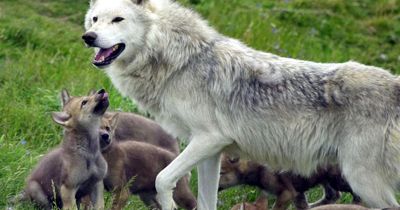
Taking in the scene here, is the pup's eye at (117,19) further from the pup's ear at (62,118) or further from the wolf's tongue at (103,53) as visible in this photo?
the pup's ear at (62,118)

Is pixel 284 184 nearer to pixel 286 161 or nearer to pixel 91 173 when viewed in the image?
pixel 286 161

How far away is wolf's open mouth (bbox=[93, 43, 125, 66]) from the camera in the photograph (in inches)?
362

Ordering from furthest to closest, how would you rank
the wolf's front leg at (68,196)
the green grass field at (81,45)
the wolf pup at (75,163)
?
the green grass field at (81,45) < the wolf pup at (75,163) < the wolf's front leg at (68,196)

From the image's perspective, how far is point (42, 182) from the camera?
9.17 m

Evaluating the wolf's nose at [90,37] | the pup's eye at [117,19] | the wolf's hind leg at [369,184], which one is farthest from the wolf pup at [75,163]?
the wolf's hind leg at [369,184]

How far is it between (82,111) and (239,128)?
4.25ft

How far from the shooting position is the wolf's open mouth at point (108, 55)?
362 inches

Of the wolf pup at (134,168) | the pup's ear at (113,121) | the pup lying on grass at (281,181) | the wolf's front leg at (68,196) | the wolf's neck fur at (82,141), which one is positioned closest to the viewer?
the wolf's front leg at (68,196)

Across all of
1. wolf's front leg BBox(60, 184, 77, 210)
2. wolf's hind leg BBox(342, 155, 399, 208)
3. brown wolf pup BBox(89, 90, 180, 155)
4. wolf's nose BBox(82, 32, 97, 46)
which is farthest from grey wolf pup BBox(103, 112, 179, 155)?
wolf's hind leg BBox(342, 155, 399, 208)

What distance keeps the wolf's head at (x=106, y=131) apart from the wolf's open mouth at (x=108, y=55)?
1.66 ft

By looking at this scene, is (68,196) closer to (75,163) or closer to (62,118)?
(75,163)

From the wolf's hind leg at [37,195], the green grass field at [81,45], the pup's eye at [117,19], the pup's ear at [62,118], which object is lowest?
the green grass field at [81,45]

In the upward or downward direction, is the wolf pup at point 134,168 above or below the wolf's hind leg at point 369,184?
below

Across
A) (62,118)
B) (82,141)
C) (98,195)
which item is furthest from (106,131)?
(98,195)
